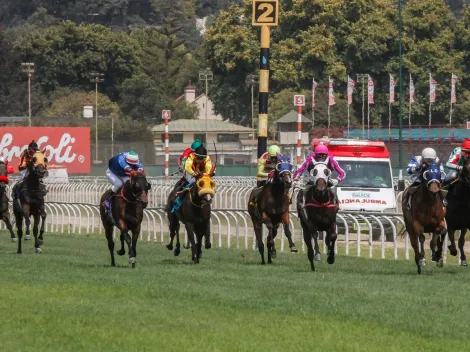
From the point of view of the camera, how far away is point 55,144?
181 ft

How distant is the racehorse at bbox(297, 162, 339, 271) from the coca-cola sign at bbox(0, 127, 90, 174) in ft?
118

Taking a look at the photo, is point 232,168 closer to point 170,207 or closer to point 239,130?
point 239,130

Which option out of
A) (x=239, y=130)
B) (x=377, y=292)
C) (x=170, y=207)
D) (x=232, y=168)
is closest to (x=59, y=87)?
(x=239, y=130)

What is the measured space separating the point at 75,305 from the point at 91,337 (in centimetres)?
213

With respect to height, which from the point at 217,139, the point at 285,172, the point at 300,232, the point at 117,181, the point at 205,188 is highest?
the point at 285,172

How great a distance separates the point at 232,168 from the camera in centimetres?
6700

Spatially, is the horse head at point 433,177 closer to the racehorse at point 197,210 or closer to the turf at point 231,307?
the turf at point 231,307

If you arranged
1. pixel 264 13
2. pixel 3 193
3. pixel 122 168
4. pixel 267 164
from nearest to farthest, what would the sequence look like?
pixel 122 168
pixel 267 164
pixel 3 193
pixel 264 13

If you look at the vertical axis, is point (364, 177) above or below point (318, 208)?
below

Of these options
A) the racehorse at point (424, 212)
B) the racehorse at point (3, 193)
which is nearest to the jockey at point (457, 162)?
the racehorse at point (424, 212)

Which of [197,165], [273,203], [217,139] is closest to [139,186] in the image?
[197,165]

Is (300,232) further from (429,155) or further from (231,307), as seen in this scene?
(231,307)

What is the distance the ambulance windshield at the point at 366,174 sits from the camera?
1133 inches

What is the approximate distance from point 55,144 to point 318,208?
126 ft
